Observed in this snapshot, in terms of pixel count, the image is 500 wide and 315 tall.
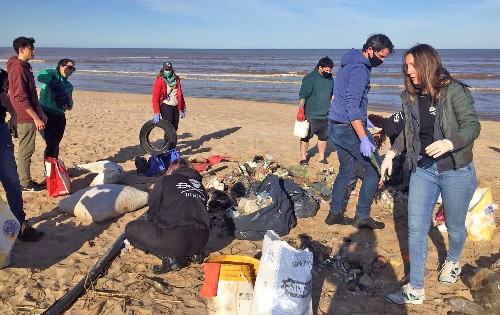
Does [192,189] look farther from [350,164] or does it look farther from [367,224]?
[367,224]

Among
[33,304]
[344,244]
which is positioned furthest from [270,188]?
[33,304]

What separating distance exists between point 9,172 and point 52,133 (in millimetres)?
1976

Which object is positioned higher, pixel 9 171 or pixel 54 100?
pixel 54 100

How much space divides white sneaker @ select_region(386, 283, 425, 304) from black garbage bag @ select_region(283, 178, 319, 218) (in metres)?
1.83

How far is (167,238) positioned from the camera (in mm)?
3584

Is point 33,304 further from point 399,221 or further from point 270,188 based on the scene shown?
point 399,221

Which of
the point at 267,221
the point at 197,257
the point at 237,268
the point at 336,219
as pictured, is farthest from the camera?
the point at 336,219

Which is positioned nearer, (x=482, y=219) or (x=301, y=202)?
(x=482, y=219)

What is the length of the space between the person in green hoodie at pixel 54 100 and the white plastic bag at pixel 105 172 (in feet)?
1.93

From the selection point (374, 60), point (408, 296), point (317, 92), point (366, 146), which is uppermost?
point (374, 60)

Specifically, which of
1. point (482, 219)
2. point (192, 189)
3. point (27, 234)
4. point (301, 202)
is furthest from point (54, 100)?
point (482, 219)

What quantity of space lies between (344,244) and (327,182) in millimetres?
2002

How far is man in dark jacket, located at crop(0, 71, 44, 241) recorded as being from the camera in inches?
156

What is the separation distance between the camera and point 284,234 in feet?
15.2
